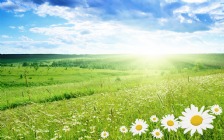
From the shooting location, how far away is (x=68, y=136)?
19.1 feet

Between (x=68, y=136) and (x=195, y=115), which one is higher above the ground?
(x=195, y=115)

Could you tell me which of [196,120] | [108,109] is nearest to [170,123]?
[196,120]

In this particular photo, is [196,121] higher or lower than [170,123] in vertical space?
higher

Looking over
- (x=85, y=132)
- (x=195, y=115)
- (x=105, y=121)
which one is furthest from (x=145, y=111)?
(x=195, y=115)

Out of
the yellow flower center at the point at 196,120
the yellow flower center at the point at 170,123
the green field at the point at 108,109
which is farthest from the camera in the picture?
the green field at the point at 108,109

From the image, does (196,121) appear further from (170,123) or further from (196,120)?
(170,123)

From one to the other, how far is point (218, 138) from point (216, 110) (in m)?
0.90

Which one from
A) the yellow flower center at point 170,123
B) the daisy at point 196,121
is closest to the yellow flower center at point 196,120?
the daisy at point 196,121

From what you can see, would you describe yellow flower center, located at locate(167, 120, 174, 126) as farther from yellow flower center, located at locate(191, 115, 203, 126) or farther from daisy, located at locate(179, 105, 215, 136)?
yellow flower center, located at locate(191, 115, 203, 126)

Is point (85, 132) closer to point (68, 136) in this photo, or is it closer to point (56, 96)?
point (68, 136)

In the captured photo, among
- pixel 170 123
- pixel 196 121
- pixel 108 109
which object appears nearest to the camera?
pixel 196 121

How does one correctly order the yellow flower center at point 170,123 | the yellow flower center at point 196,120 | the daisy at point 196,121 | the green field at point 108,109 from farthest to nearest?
the green field at point 108,109 → the yellow flower center at point 170,123 → the yellow flower center at point 196,120 → the daisy at point 196,121

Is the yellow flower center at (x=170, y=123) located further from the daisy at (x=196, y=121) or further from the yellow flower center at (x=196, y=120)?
the yellow flower center at (x=196, y=120)

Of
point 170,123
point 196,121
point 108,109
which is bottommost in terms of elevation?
point 108,109
